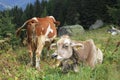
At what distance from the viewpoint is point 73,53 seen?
10.3m

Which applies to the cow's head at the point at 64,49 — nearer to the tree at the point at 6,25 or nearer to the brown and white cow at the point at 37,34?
the brown and white cow at the point at 37,34

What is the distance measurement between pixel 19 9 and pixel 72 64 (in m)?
111

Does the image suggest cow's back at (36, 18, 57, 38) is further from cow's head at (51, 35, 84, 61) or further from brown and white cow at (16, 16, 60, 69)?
cow's head at (51, 35, 84, 61)

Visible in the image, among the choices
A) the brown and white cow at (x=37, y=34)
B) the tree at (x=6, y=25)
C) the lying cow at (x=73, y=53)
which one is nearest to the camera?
the lying cow at (x=73, y=53)

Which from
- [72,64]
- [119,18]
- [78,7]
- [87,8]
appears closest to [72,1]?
[78,7]

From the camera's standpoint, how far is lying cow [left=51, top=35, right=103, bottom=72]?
983cm

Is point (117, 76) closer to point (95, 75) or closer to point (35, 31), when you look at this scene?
point (95, 75)

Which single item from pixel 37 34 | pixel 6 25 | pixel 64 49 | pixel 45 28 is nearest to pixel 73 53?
pixel 64 49

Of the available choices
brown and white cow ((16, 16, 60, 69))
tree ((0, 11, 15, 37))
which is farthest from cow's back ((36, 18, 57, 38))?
tree ((0, 11, 15, 37))

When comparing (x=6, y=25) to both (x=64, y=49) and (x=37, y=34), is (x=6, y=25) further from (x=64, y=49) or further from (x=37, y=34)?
(x=64, y=49)

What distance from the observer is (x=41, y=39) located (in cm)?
1395

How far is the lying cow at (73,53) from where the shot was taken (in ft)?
32.2

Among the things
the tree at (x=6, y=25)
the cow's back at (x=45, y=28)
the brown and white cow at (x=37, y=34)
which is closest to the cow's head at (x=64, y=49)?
the brown and white cow at (x=37, y=34)

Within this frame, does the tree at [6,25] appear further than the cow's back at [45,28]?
Yes
